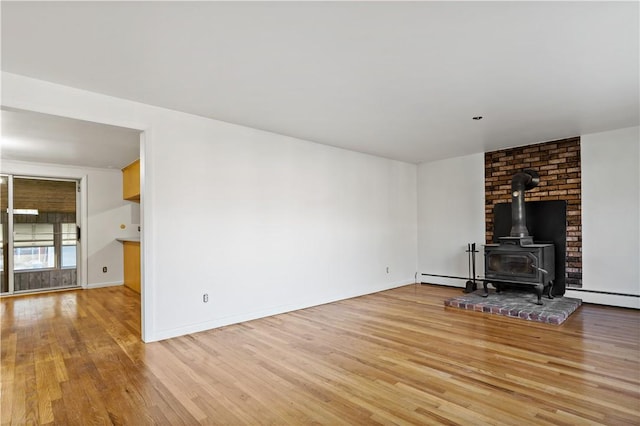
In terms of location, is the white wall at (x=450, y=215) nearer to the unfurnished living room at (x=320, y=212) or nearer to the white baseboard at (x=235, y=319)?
the unfurnished living room at (x=320, y=212)

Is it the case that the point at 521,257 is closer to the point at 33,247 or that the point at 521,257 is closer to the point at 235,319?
the point at 235,319

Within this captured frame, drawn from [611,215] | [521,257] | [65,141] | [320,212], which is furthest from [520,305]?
[65,141]

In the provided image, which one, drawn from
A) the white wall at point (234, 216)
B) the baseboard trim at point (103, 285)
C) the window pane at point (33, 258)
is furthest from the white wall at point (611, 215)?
the window pane at point (33, 258)

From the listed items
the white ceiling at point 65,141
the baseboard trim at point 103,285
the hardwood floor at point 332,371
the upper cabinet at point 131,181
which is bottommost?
the baseboard trim at point 103,285

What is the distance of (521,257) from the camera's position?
4.86 m

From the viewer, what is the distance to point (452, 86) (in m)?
3.17

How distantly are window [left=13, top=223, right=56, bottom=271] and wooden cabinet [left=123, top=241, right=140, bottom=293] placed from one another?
1232 mm

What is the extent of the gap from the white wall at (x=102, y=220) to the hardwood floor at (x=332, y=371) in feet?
7.99

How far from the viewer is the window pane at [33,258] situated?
243 inches

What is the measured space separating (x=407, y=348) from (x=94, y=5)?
3.48 meters

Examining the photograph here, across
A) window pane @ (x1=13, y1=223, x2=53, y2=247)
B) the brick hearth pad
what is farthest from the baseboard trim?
the brick hearth pad

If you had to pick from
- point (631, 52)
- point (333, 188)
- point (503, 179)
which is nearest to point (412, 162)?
point (503, 179)

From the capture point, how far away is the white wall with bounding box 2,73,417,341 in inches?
140

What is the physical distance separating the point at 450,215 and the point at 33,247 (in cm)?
776
